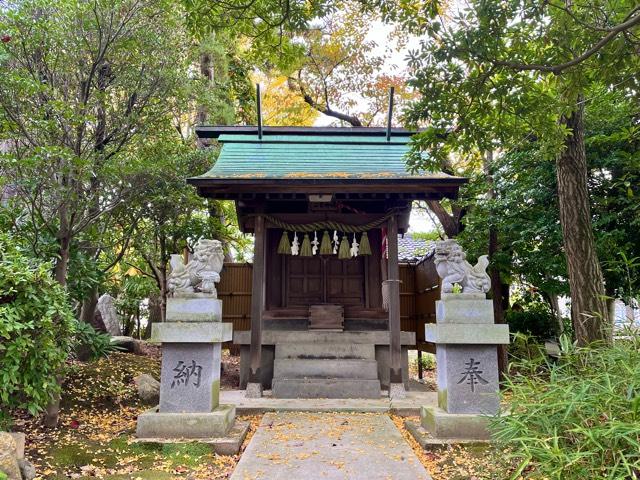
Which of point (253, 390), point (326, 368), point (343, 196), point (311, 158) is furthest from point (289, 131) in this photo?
point (253, 390)

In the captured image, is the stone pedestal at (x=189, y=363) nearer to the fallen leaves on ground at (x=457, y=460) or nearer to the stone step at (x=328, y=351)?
the fallen leaves on ground at (x=457, y=460)

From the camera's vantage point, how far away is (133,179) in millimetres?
6836

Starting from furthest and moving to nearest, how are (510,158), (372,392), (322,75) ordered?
(322,75), (510,158), (372,392)

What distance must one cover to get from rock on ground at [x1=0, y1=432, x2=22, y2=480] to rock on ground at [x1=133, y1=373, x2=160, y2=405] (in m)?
3.68

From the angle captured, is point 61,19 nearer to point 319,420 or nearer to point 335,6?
point 335,6

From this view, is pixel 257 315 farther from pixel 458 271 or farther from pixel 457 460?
pixel 457 460

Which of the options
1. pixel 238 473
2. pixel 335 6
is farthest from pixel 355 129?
pixel 238 473

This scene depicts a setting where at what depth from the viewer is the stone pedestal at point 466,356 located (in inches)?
209

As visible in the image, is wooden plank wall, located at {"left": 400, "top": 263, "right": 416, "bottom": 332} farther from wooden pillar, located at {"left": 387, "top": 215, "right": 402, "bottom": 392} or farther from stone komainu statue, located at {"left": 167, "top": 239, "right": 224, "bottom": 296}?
stone komainu statue, located at {"left": 167, "top": 239, "right": 224, "bottom": 296}

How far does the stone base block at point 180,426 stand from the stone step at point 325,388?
2.61m

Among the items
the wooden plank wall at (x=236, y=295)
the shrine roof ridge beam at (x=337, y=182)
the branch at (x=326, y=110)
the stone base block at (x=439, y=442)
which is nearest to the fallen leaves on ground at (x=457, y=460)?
the stone base block at (x=439, y=442)

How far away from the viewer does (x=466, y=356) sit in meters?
5.45

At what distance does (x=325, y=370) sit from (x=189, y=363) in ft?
10.7

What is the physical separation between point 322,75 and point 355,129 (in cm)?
575
